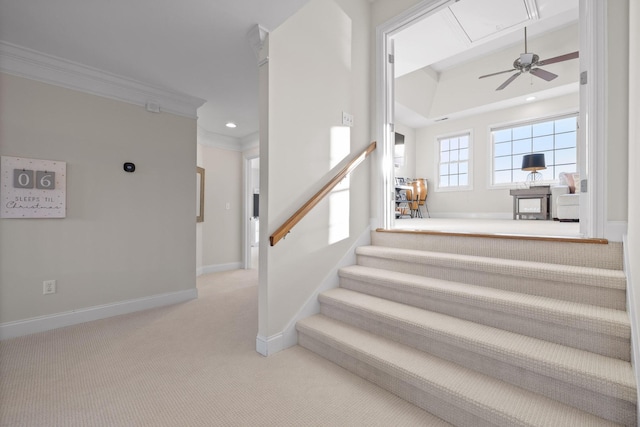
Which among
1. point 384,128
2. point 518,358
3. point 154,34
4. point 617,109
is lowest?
point 518,358

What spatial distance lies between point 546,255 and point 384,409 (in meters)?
1.47

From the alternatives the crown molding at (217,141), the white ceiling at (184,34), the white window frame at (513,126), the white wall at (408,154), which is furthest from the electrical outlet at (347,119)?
the white window frame at (513,126)

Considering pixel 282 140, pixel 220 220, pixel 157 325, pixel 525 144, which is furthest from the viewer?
pixel 525 144

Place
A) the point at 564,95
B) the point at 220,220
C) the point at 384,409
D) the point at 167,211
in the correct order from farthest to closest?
the point at 564,95, the point at 220,220, the point at 167,211, the point at 384,409

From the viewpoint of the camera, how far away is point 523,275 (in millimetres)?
1813

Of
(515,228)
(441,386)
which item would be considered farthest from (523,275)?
(515,228)

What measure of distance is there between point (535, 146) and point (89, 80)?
7587 mm

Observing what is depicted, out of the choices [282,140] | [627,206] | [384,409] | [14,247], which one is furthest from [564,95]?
[14,247]

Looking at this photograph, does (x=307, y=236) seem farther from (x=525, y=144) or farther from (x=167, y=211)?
(x=525, y=144)

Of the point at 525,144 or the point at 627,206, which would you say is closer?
the point at 627,206

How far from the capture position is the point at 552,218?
5500 mm

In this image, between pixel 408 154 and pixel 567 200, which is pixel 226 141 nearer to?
pixel 408 154

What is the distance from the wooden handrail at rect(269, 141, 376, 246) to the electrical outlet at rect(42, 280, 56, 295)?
220 cm

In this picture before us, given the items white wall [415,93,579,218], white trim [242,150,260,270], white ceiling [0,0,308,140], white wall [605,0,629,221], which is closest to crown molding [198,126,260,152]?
white trim [242,150,260,270]
